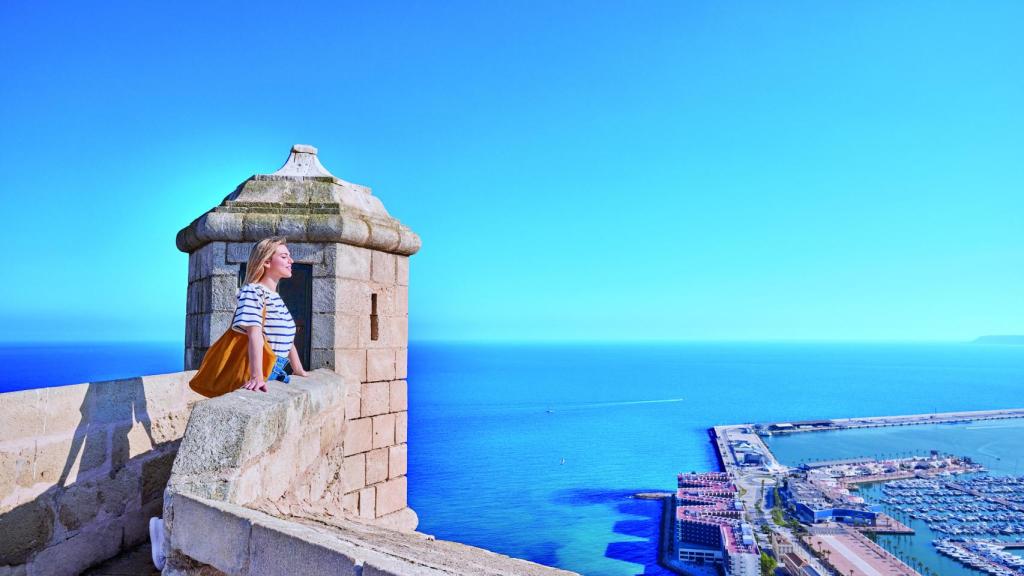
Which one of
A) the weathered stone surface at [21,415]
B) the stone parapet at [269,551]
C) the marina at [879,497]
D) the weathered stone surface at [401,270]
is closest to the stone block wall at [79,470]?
the weathered stone surface at [21,415]

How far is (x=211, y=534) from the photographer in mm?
2164

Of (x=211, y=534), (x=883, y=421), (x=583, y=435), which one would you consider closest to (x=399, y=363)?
(x=211, y=534)

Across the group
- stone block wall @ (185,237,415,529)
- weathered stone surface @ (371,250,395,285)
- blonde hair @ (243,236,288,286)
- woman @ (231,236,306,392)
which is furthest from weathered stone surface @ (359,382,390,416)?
blonde hair @ (243,236,288,286)

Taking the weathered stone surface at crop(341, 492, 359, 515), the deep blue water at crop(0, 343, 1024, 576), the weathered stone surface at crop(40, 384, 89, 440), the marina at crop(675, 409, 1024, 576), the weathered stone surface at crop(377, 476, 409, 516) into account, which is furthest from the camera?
the deep blue water at crop(0, 343, 1024, 576)

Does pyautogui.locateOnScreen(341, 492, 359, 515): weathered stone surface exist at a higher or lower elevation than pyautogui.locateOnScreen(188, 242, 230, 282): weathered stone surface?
lower

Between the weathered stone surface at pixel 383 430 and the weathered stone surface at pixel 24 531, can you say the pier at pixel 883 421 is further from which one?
the weathered stone surface at pixel 24 531

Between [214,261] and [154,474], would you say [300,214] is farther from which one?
[154,474]

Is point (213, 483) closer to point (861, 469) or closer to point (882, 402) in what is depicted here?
point (861, 469)

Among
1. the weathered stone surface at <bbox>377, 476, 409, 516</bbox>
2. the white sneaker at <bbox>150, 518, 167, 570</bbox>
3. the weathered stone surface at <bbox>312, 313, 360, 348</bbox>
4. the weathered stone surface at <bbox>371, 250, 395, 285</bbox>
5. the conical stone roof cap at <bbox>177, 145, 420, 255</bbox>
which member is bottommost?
the weathered stone surface at <bbox>377, 476, 409, 516</bbox>

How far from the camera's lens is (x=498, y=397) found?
9031 centimetres

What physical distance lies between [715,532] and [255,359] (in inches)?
1456

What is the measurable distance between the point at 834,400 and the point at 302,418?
109 meters

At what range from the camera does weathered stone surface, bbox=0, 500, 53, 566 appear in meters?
2.84

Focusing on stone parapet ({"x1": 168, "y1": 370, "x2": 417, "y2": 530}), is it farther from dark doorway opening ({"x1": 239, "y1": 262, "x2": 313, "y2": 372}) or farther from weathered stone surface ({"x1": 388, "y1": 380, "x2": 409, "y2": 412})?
dark doorway opening ({"x1": 239, "y1": 262, "x2": 313, "y2": 372})
